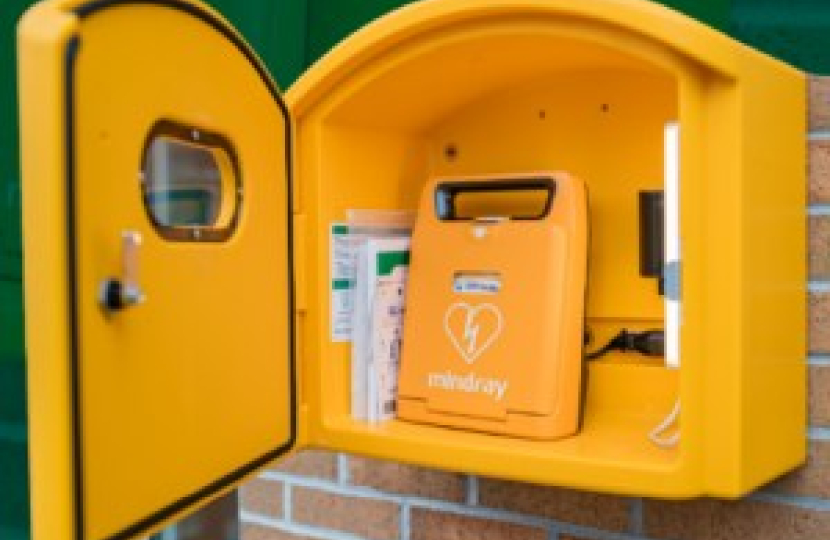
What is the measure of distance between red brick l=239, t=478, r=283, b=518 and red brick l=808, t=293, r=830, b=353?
843 millimetres

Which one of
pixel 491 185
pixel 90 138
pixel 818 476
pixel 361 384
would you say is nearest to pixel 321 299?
pixel 361 384

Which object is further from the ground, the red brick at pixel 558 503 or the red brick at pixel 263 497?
the red brick at pixel 558 503

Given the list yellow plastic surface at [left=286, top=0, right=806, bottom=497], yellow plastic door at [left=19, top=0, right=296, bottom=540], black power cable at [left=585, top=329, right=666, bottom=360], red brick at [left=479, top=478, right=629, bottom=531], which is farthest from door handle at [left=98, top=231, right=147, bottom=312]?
red brick at [left=479, top=478, right=629, bottom=531]

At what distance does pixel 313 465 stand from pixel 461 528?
10.9 inches

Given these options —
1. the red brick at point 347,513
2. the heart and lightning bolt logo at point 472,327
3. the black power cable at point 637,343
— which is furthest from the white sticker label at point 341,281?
the red brick at point 347,513

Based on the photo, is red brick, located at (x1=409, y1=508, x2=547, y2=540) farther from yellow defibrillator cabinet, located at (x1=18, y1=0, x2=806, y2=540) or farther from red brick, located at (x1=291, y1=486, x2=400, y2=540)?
yellow defibrillator cabinet, located at (x1=18, y1=0, x2=806, y2=540)

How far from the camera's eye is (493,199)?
1.30 m

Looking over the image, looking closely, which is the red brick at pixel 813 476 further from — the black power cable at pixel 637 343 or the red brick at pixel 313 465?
the red brick at pixel 313 465

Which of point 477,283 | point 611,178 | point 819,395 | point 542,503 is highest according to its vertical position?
point 611,178

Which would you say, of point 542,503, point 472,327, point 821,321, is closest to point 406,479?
point 542,503

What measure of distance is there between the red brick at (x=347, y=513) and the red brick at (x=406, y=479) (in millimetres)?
28

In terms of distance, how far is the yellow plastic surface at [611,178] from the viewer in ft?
3.22

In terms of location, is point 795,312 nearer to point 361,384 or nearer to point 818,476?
point 818,476

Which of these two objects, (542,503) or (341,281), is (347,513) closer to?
(542,503)
